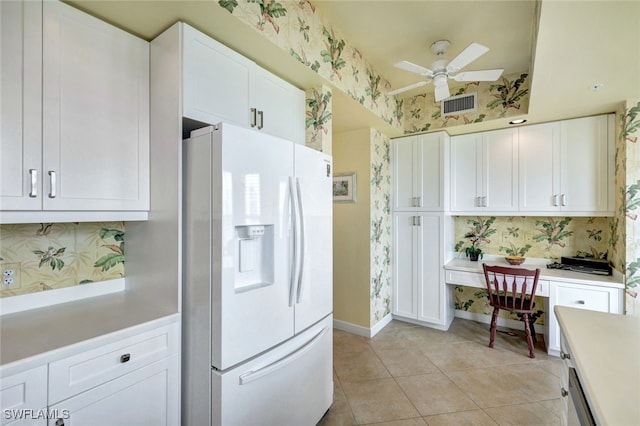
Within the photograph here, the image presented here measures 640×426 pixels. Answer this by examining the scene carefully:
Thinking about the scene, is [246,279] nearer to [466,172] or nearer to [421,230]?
[421,230]

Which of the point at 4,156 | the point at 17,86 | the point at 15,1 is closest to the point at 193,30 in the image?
the point at 15,1

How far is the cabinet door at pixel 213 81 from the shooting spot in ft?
4.73

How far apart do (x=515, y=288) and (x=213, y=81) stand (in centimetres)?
319

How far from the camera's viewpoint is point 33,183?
3.96 ft

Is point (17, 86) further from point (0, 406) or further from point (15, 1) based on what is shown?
point (0, 406)

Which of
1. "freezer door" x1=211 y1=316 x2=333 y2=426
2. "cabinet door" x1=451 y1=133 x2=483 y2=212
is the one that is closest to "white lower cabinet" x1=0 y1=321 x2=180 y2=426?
"freezer door" x1=211 y1=316 x2=333 y2=426

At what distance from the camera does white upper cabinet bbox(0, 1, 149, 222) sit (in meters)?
1.19

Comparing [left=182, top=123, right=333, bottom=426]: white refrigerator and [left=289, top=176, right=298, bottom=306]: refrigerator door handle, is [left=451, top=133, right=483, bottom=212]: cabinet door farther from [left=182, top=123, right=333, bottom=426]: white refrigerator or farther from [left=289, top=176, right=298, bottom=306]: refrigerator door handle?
[left=289, top=176, right=298, bottom=306]: refrigerator door handle

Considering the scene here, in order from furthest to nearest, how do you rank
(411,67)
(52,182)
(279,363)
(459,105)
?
(459,105)
(411,67)
(279,363)
(52,182)

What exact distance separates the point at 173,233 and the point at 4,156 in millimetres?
695

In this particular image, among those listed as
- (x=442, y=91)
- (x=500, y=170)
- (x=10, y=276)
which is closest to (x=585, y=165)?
(x=500, y=170)

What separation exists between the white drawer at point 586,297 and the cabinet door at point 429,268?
42.6 inches

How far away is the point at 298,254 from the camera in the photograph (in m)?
1.62

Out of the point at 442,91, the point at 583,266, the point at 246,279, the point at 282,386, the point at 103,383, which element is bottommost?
the point at 282,386
